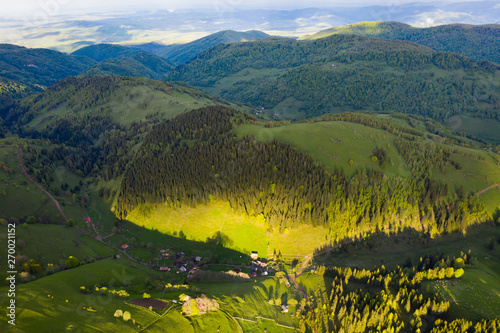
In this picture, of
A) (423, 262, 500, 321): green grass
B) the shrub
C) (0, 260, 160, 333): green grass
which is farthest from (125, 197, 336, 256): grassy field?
the shrub

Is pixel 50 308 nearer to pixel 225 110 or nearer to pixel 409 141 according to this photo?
pixel 225 110

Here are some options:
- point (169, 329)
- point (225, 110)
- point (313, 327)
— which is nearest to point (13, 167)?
point (225, 110)

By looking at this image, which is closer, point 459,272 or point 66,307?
point 66,307

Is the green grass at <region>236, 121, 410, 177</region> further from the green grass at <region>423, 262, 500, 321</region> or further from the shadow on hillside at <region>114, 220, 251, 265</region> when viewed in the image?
the shadow on hillside at <region>114, 220, 251, 265</region>

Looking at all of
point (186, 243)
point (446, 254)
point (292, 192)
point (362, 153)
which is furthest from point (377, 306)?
point (362, 153)

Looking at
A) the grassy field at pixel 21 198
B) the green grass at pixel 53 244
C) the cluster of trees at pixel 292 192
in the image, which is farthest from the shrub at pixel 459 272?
the grassy field at pixel 21 198

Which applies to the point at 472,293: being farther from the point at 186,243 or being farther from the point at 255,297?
the point at 186,243
